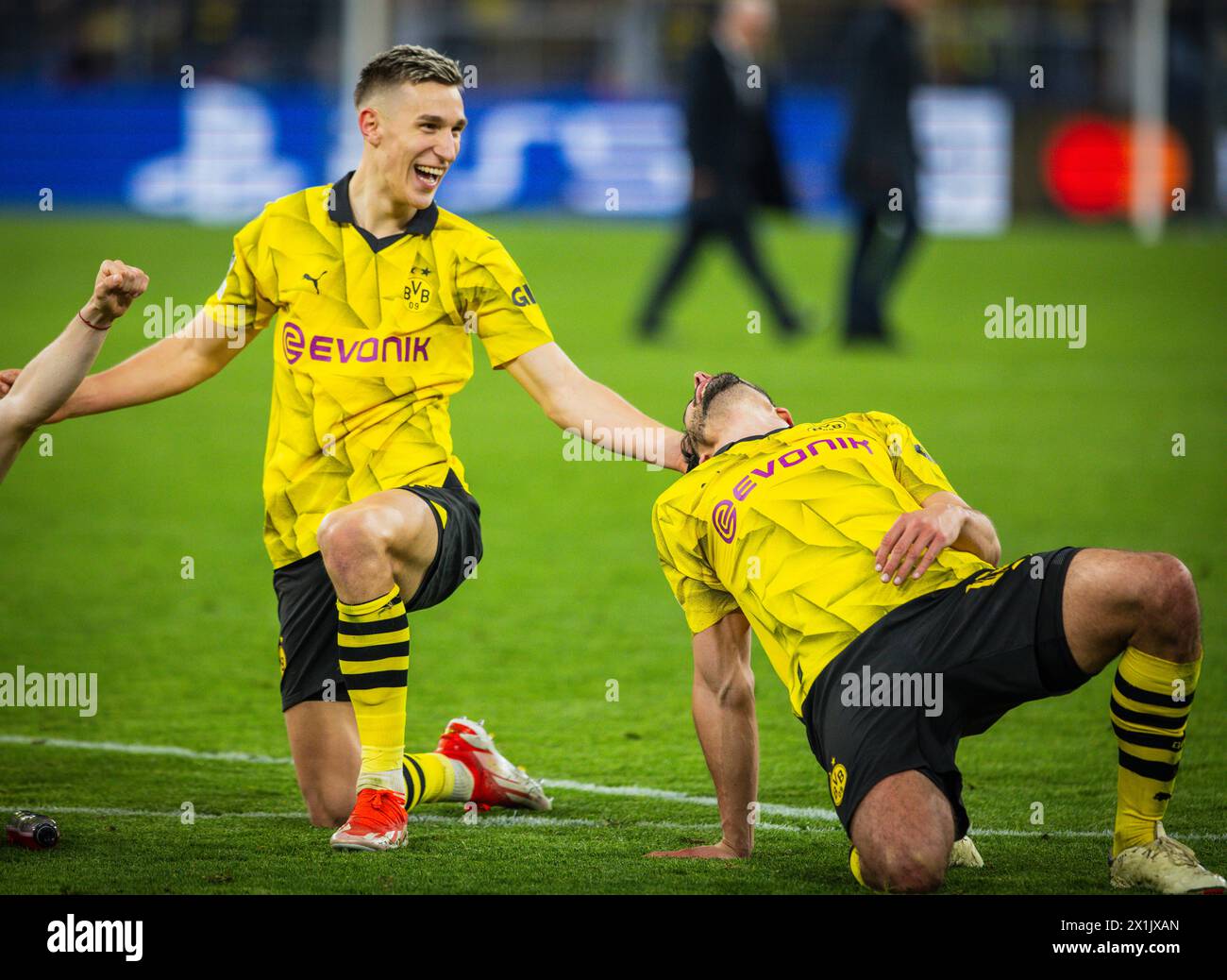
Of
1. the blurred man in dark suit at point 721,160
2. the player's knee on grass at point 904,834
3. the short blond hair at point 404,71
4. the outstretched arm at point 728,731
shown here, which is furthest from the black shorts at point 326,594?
the blurred man in dark suit at point 721,160

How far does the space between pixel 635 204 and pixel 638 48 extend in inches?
138

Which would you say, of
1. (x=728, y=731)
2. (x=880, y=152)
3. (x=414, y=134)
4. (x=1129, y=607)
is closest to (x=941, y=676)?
(x=1129, y=607)

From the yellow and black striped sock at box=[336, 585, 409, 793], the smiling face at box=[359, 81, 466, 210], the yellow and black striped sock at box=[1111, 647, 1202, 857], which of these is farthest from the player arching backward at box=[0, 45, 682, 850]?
the yellow and black striped sock at box=[1111, 647, 1202, 857]

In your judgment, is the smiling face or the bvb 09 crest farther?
the smiling face

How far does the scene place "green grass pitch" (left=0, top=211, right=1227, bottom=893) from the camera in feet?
14.9

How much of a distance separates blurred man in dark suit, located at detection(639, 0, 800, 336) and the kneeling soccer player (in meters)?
9.70

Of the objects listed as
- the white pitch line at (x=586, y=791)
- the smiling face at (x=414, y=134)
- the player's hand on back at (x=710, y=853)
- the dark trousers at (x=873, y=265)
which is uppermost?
the dark trousers at (x=873, y=265)

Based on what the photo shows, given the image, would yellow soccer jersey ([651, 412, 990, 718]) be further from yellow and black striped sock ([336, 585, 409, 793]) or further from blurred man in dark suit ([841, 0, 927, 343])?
blurred man in dark suit ([841, 0, 927, 343])

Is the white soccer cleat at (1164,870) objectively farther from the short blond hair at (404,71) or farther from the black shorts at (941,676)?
the short blond hair at (404,71)

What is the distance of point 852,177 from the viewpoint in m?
14.6

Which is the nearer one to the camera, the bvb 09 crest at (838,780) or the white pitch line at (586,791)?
the bvb 09 crest at (838,780)

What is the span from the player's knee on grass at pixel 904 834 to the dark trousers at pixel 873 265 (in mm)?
10446

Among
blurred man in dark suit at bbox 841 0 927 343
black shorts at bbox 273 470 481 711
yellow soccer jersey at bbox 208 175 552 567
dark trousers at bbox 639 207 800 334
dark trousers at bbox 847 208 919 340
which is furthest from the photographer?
dark trousers at bbox 639 207 800 334

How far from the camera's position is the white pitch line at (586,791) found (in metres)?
4.79
